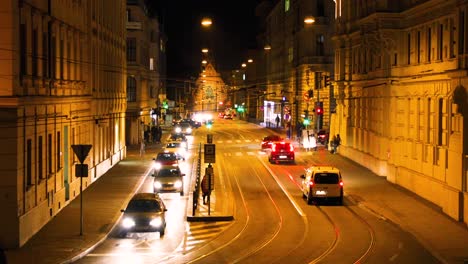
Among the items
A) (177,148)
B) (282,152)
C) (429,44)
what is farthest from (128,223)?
(177,148)

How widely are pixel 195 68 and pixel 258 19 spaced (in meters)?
33.9

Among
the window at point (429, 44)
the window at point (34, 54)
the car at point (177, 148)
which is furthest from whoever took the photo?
the car at point (177, 148)

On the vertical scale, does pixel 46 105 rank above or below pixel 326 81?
below

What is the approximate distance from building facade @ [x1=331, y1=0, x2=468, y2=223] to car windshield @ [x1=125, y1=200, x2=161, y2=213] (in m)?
11.4

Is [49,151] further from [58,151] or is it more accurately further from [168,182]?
[168,182]

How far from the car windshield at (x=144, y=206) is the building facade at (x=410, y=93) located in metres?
11.4

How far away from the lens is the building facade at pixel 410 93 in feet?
105

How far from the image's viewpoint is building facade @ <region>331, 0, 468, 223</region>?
31891mm

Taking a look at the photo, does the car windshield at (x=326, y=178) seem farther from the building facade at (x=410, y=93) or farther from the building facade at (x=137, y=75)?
the building facade at (x=137, y=75)

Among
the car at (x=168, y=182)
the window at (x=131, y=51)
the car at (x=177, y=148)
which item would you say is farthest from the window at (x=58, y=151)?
the window at (x=131, y=51)

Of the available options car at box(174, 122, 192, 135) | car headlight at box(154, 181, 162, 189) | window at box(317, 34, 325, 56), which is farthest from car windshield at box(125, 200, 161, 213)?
car at box(174, 122, 192, 135)

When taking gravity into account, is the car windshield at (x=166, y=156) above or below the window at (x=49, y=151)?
below

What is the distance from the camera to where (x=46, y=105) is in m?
30.3

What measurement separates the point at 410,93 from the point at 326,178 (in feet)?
25.2
